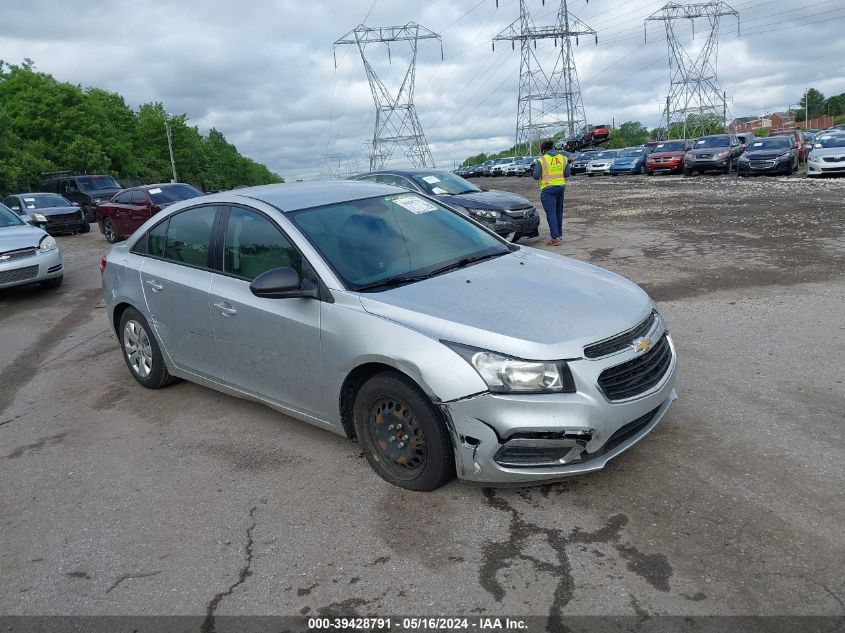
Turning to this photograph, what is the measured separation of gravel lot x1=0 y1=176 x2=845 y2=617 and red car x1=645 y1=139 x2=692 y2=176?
95.1 ft

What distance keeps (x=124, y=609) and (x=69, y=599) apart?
1.02 ft

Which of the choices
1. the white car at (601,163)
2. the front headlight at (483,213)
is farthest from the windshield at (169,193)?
the white car at (601,163)

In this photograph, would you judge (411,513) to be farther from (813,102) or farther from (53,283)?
(813,102)

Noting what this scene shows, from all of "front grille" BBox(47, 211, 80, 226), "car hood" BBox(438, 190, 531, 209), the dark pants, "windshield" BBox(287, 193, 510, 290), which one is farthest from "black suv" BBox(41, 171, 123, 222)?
"windshield" BBox(287, 193, 510, 290)

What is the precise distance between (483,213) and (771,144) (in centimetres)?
1979

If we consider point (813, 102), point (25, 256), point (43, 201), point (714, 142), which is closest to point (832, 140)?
point (714, 142)

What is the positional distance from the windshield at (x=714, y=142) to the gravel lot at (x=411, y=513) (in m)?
27.0

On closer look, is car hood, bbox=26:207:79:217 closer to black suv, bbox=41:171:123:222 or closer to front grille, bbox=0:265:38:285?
black suv, bbox=41:171:123:222

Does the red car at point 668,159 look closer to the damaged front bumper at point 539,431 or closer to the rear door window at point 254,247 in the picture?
the rear door window at point 254,247

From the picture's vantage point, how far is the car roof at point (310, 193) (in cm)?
480

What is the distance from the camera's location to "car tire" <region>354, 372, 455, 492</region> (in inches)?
143

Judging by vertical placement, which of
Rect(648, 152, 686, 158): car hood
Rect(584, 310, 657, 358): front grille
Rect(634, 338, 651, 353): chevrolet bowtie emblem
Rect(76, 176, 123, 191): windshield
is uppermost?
Rect(76, 176, 123, 191): windshield

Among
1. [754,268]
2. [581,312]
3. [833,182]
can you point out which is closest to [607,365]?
[581,312]

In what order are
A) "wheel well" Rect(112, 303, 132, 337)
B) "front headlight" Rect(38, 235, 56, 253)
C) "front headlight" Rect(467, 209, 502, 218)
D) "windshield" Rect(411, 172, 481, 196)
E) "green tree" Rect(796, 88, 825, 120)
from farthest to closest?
"green tree" Rect(796, 88, 825, 120) → "windshield" Rect(411, 172, 481, 196) → "front headlight" Rect(467, 209, 502, 218) → "front headlight" Rect(38, 235, 56, 253) → "wheel well" Rect(112, 303, 132, 337)
